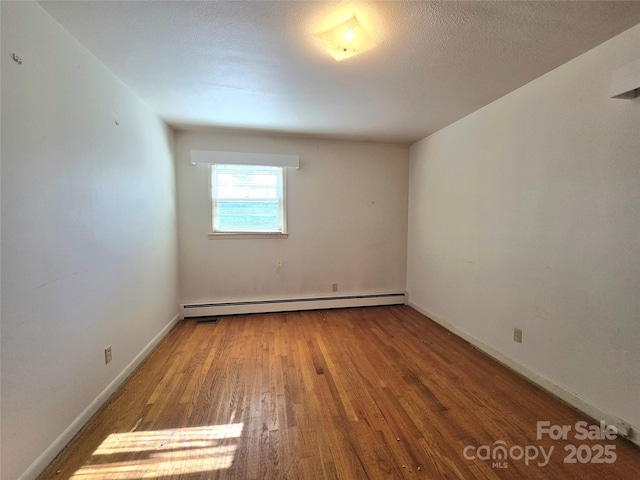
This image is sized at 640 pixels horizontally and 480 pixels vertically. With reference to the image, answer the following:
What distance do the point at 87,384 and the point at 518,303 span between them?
3.16 metres

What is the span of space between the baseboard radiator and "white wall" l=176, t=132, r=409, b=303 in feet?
0.27

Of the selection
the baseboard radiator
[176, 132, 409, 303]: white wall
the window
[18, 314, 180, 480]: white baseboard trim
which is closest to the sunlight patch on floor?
[18, 314, 180, 480]: white baseboard trim

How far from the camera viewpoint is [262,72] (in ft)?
6.24

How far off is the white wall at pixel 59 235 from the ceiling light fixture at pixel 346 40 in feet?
4.72

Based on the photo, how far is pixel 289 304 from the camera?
3.60m

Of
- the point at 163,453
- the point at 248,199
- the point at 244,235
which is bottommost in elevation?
the point at 163,453

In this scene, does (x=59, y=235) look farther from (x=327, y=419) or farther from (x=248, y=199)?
(x=248, y=199)

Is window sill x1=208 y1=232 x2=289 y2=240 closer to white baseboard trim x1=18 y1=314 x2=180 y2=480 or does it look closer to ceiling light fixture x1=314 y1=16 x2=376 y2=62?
white baseboard trim x1=18 y1=314 x2=180 y2=480

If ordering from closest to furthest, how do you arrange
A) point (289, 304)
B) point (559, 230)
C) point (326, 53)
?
point (326, 53), point (559, 230), point (289, 304)

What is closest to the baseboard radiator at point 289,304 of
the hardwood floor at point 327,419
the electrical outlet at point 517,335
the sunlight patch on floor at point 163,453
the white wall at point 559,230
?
the hardwood floor at point 327,419

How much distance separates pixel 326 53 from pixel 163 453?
2509 mm

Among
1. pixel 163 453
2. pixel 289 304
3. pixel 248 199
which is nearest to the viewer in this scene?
pixel 163 453

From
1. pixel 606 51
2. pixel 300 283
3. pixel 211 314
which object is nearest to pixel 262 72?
pixel 606 51

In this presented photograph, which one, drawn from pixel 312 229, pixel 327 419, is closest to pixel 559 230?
pixel 327 419
